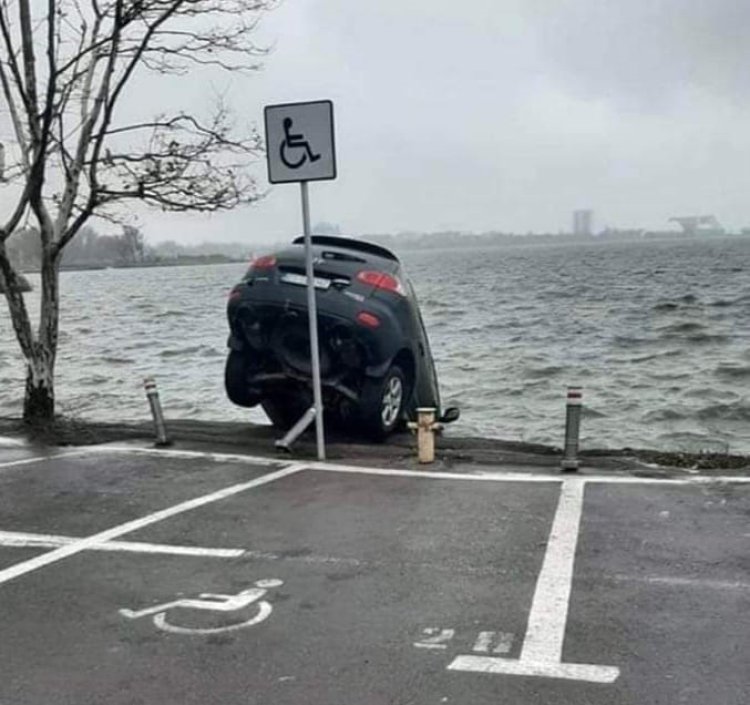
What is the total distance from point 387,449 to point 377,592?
4276 mm

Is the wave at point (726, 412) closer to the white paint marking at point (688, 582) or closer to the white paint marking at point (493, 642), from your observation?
the white paint marking at point (688, 582)

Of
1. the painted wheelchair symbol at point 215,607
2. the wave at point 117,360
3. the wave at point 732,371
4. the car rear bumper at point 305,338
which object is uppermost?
the car rear bumper at point 305,338

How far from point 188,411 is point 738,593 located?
1287 cm

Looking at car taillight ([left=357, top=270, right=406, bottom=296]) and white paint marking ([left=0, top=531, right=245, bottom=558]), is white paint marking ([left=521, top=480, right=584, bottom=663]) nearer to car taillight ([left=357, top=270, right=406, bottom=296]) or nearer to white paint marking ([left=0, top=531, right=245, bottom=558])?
white paint marking ([left=0, top=531, right=245, bottom=558])

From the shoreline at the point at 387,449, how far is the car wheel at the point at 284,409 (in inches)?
5.4

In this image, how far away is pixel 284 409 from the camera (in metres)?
10.5

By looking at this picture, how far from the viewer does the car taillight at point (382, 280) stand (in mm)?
9523

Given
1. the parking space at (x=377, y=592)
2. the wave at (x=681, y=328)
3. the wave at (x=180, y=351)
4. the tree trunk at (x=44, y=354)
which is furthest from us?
the wave at (x=681, y=328)

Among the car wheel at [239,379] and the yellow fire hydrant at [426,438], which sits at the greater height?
the car wheel at [239,379]

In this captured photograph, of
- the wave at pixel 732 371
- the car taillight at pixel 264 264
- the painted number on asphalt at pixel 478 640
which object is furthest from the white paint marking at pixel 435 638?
the wave at pixel 732 371

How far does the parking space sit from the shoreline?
98cm

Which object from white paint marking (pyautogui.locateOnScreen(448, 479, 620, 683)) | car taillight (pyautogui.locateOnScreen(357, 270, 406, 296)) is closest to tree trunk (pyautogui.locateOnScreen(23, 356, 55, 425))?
car taillight (pyautogui.locateOnScreen(357, 270, 406, 296))

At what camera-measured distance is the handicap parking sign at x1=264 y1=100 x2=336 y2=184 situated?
8438 mm

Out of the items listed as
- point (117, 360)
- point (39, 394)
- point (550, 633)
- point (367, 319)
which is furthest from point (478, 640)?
point (117, 360)
